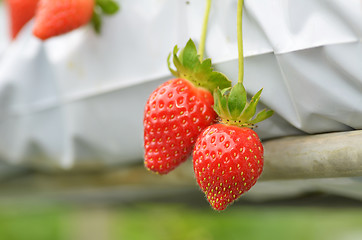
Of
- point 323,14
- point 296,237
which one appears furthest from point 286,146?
point 296,237

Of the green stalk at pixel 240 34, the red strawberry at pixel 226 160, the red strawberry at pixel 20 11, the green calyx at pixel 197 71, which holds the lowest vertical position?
the red strawberry at pixel 20 11

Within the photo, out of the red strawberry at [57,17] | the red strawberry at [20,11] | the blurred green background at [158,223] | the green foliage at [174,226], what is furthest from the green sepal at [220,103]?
the green foliage at [174,226]

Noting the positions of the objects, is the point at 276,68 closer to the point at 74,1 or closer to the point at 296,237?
the point at 74,1

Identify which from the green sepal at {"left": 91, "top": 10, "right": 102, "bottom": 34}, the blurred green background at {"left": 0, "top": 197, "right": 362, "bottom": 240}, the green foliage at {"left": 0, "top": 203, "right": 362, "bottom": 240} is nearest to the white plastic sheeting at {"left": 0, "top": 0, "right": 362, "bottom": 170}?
the green sepal at {"left": 91, "top": 10, "right": 102, "bottom": 34}

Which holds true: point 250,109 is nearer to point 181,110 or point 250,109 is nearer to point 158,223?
point 181,110

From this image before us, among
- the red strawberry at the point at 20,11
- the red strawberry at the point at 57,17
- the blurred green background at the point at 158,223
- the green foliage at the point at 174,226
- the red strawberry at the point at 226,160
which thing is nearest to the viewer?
the red strawberry at the point at 226,160

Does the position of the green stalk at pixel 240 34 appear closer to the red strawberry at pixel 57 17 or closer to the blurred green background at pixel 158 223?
the red strawberry at pixel 57 17
